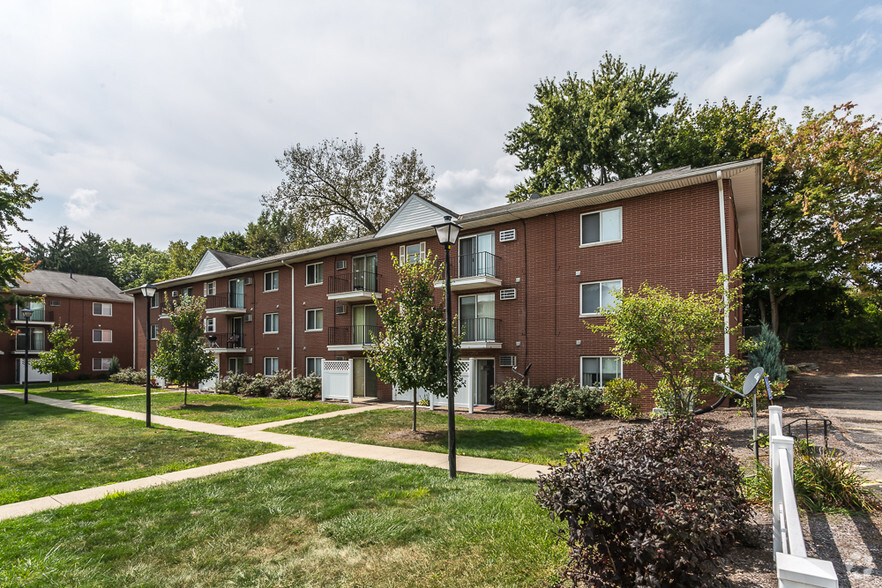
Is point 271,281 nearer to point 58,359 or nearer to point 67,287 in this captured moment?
point 58,359

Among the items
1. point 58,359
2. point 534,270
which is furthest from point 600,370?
point 58,359

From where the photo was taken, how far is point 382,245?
2150 centimetres

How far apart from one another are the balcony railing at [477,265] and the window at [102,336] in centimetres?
3763

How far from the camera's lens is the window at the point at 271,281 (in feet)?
87.7

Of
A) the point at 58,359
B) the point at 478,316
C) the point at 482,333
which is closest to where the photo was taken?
the point at 482,333

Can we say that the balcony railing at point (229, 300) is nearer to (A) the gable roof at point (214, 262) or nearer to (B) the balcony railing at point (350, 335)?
(A) the gable roof at point (214, 262)

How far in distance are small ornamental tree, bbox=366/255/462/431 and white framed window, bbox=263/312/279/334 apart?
51.9 ft

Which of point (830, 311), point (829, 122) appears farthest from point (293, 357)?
point (830, 311)

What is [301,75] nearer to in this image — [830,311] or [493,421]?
[493,421]

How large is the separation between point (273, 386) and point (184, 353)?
503 cm

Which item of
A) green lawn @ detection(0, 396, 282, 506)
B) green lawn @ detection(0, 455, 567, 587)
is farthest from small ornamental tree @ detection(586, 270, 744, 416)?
green lawn @ detection(0, 396, 282, 506)

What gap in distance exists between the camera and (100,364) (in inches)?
1594

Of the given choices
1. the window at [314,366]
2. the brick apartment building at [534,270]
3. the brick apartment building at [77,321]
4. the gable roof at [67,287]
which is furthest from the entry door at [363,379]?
the gable roof at [67,287]

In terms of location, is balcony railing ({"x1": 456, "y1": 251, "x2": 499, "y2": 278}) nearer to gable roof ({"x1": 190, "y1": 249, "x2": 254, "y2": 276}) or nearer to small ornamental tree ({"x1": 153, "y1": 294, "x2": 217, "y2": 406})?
small ornamental tree ({"x1": 153, "y1": 294, "x2": 217, "y2": 406})
